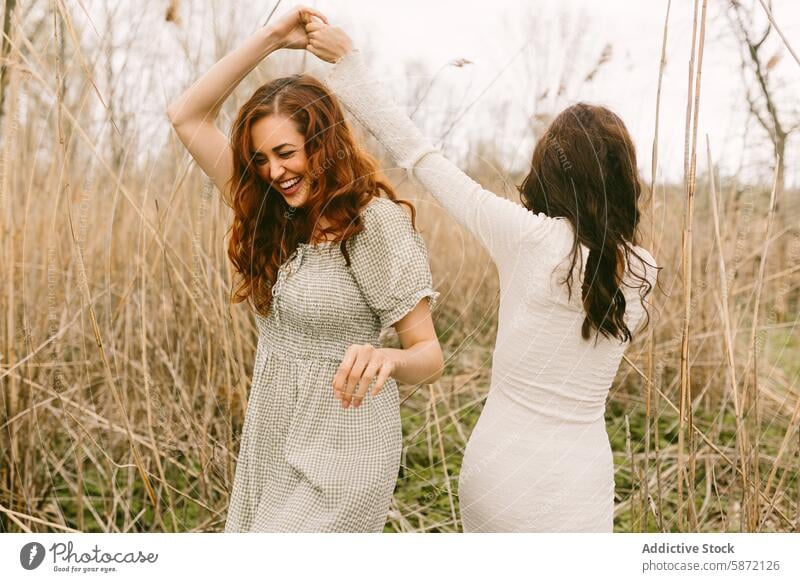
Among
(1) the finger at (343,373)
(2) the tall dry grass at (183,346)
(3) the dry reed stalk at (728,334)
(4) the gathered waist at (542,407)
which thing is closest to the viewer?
(1) the finger at (343,373)

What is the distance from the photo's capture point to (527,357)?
35.2 inches

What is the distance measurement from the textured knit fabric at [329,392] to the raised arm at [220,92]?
186 mm

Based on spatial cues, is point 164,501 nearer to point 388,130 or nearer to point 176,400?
point 176,400

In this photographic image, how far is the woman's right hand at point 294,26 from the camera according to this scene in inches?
37.6

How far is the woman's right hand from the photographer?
95 centimetres

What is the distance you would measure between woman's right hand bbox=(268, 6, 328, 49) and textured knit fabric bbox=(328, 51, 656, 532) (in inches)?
3.0

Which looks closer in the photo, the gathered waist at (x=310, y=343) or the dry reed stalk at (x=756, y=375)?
the gathered waist at (x=310, y=343)

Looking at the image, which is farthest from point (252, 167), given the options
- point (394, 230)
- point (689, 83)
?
point (689, 83)

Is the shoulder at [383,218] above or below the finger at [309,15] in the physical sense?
below

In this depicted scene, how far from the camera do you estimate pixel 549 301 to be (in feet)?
2.88

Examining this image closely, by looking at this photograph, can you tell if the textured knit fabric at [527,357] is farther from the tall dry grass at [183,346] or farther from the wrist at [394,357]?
the tall dry grass at [183,346]

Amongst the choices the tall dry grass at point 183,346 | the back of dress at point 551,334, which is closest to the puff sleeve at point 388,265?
the back of dress at point 551,334

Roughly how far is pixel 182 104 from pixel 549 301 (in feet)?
1.84

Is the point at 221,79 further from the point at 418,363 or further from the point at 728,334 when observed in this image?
the point at 728,334
